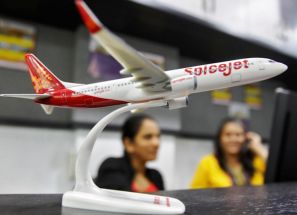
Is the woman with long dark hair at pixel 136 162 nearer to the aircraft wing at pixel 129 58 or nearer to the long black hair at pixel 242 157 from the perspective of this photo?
the long black hair at pixel 242 157

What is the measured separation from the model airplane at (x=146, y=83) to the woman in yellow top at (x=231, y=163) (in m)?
0.83

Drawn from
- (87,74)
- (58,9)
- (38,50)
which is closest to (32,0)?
(58,9)

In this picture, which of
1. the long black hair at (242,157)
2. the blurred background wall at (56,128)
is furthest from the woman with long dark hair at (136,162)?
the long black hair at (242,157)

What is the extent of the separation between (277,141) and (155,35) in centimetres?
78

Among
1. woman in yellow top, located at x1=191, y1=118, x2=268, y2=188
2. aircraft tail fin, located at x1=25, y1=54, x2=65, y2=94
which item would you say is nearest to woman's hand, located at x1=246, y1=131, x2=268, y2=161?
woman in yellow top, located at x1=191, y1=118, x2=268, y2=188

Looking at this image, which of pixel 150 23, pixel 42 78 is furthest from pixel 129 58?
pixel 150 23

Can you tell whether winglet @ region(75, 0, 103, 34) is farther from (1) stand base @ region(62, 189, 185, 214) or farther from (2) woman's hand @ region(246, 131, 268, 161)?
(2) woman's hand @ region(246, 131, 268, 161)

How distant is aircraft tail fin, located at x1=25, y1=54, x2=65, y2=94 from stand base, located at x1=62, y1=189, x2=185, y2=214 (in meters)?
0.16

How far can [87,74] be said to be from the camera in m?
1.30

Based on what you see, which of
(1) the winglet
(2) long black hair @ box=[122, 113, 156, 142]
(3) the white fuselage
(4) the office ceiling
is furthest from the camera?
(4) the office ceiling

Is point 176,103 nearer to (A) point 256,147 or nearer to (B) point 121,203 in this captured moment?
(B) point 121,203

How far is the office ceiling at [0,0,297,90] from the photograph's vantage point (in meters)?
1.15

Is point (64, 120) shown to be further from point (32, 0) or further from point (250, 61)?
point (250, 61)

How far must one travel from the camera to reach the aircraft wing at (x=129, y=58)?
351 millimetres
